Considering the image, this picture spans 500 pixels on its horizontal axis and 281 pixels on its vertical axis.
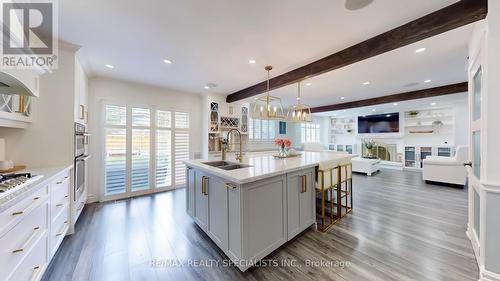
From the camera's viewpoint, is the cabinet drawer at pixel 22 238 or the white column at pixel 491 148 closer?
the cabinet drawer at pixel 22 238

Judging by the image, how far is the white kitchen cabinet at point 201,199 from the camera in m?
2.33

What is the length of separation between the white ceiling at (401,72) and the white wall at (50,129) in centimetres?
411

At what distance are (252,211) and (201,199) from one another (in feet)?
3.20

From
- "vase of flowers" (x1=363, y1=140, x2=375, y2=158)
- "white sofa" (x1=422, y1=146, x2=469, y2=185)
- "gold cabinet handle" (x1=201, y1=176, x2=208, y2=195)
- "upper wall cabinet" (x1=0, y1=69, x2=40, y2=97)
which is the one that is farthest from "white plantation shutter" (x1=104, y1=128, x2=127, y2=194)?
"vase of flowers" (x1=363, y1=140, x2=375, y2=158)

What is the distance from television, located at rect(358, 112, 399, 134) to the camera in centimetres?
790

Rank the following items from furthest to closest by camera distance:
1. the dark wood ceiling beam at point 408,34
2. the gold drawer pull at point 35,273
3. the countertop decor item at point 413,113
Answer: the countertop decor item at point 413,113
the dark wood ceiling beam at point 408,34
the gold drawer pull at point 35,273

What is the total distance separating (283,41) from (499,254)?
2.94 m

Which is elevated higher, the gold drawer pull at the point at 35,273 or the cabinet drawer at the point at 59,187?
the cabinet drawer at the point at 59,187

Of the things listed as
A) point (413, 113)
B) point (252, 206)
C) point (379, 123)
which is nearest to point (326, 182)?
point (252, 206)

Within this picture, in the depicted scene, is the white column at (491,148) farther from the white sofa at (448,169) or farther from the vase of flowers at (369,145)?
the vase of flowers at (369,145)

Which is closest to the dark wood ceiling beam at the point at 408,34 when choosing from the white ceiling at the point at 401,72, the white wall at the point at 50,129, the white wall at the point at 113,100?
the white ceiling at the point at 401,72

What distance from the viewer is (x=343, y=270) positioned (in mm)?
1832

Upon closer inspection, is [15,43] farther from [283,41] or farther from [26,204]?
[283,41]

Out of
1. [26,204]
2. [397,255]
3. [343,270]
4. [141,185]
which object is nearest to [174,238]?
[26,204]
